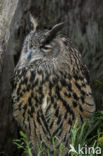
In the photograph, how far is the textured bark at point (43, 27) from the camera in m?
4.02

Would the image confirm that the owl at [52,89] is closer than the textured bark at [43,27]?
Yes

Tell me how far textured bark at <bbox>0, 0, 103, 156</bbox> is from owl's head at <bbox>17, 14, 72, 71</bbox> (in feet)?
0.86

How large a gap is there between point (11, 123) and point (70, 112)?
100 cm

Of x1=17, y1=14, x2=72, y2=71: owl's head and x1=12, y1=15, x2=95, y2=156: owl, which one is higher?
x1=17, y1=14, x2=72, y2=71: owl's head

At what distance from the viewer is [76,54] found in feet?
12.9

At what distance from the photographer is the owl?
3.75m

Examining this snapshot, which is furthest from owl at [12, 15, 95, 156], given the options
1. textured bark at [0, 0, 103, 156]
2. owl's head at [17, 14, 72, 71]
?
textured bark at [0, 0, 103, 156]

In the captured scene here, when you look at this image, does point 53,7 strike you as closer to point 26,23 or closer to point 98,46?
point 26,23

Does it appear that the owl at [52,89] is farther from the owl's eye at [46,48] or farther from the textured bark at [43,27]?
the textured bark at [43,27]

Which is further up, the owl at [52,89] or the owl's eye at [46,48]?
the owl's eye at [46,48]

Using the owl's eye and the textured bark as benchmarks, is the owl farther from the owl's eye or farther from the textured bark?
the textured bark

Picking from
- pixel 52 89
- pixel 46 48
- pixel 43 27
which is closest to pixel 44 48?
pixel 46 48

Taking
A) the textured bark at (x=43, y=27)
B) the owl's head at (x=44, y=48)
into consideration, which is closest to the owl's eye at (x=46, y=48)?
the owl's head at (x=44, y=48)

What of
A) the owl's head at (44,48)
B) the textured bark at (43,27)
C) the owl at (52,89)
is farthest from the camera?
the textured bark at (43,27)
